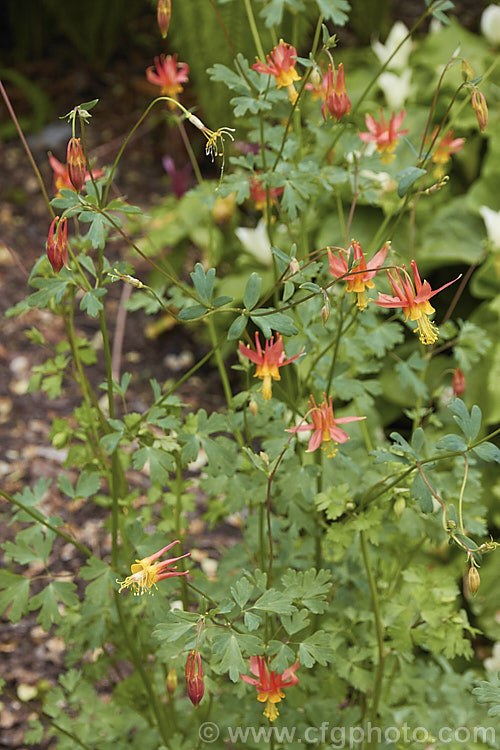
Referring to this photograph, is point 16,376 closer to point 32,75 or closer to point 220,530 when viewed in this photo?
point 220,530

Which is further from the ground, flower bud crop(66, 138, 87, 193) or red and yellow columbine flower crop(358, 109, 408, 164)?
flower bud crop(66, 138, 87, 193)

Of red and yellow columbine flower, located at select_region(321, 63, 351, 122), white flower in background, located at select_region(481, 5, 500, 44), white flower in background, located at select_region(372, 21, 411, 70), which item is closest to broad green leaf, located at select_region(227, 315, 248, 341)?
red and yellow columbine flower, located at select_region(321, 63, 351, 122)

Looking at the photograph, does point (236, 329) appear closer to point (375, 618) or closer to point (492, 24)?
point (375, 618)

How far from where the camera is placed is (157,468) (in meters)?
0.90

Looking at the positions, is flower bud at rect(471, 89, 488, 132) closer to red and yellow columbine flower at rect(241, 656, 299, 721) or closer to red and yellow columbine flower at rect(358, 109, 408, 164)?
red and yellow columbine flower at rect(358, 109, 408, 164)

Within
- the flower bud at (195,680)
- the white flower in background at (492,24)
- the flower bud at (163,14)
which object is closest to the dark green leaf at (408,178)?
the flower bud at (163,14)

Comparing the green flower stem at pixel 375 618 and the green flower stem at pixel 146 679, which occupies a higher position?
the green flower stem at pixel 375 618

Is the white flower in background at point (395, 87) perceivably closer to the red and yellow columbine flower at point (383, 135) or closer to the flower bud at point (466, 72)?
the red and yellow columbine flower at point (383, 135)

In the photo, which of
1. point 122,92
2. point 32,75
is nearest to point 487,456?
point 122,92

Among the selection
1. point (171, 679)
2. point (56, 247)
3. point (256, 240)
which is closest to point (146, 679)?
point (171, 679)

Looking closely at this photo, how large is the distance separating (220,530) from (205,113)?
1532mm

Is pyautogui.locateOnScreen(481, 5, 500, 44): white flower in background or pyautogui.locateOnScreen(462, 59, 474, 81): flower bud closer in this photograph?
pyautogui.locateOnScreen(462, 59, 474, 81): flower bud

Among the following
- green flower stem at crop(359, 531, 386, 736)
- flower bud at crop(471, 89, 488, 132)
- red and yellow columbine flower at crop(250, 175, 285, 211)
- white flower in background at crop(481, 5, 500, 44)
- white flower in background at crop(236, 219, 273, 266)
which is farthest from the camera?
white flower in background at crop(481, 5, 500, 44)

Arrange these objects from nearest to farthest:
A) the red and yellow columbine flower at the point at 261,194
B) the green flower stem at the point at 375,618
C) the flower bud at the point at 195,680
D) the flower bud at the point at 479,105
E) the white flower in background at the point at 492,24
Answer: the flower bud at the point at 195,680 < the flower bud at the point at 479,105 < the green flower stem at the point at 375,618 < the red and yellow columbine flower at the point at 261,194 < the white flower in background at the point at 492,24
